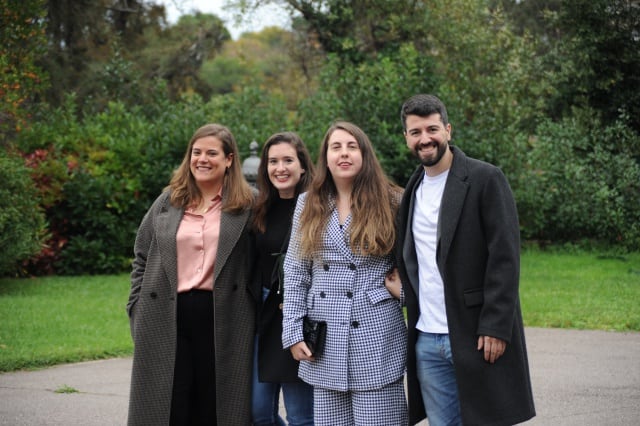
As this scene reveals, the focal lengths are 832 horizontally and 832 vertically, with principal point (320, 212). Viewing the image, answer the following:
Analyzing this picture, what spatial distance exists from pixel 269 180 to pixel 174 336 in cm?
104

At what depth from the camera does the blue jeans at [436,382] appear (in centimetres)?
395

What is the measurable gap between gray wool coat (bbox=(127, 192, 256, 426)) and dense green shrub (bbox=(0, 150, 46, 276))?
29.9 ft

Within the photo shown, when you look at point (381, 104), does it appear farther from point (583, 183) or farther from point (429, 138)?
point (429, 138)

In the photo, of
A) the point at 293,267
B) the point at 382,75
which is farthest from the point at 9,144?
the point at 293,267

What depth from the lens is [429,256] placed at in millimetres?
3963

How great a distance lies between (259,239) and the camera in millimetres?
4699


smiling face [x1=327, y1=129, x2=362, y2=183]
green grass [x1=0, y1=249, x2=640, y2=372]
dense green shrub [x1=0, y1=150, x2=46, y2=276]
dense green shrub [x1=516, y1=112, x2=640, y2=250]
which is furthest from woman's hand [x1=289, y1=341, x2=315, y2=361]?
dense green shrub [x1=516, y1=112, x2=640, y2=250]

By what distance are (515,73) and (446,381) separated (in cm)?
1893

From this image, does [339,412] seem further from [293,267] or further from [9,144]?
[9,144]

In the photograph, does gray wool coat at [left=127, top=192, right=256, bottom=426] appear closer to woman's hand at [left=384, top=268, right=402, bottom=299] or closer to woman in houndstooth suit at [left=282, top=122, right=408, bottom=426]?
woman in houndstooth suit at [left=282, top=122, right=408, bottom=426]

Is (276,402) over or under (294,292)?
under

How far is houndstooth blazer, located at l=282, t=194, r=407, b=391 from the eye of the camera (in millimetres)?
4121

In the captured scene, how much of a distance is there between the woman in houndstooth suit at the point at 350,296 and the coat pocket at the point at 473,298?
18.9 inches

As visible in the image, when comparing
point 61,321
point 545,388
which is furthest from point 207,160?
point 61,321
